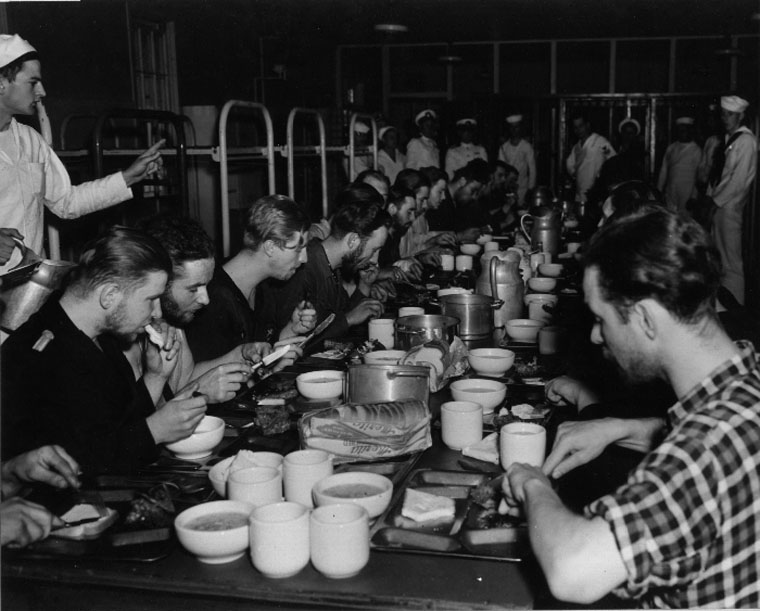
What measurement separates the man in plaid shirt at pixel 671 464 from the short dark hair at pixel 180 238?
1287 millimetres

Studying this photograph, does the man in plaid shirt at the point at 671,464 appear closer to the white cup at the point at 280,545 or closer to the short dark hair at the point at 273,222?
the white cup at the point at 280,545

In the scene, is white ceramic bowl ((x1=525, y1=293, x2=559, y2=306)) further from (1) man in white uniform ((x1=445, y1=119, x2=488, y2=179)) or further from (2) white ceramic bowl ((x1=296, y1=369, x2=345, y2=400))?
(1) man in white uniform ((x1=445, y1=119, x2=488, y2=179))

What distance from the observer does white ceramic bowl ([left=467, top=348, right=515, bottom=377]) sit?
2.27 m

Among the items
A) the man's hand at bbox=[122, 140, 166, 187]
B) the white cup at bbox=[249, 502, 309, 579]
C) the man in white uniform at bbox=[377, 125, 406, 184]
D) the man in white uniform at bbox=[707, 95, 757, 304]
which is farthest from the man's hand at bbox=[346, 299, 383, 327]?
the man in white uniform at bbox=[377, 125, 406, 184]

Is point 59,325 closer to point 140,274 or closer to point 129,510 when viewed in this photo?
point 140,274

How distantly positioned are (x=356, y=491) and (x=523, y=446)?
365 mm

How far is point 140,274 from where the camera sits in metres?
1.82

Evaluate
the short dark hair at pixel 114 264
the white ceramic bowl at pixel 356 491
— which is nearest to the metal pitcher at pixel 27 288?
the short dark hair at pixel 114 264

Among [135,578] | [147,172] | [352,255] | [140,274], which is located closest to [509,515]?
[135,578]

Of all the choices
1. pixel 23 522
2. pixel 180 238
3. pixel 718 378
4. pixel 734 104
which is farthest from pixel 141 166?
pixel 734 104

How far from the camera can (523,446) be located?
4.99 feet

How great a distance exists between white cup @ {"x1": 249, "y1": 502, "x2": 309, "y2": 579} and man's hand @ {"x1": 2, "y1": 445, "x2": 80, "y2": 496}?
458mm

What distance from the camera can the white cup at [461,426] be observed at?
5.57 ft

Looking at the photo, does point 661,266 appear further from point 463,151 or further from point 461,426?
point 463,151
